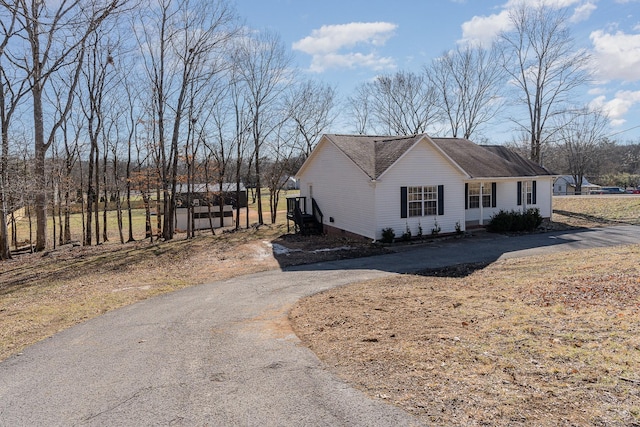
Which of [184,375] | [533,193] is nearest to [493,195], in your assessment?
[533,193]

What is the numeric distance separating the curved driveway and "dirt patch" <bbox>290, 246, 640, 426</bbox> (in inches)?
17.8

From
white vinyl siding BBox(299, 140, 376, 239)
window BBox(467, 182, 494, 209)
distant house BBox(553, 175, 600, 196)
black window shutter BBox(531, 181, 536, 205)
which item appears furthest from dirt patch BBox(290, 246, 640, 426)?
distant house BBox(553, 175, 600, 196)

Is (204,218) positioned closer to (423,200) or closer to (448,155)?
(423,200)

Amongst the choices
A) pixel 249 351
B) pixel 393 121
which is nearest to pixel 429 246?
pixel 249 351

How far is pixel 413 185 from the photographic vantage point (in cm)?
1802

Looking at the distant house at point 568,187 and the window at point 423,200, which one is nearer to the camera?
the window at point 423,200

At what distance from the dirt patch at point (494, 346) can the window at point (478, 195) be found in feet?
38.0

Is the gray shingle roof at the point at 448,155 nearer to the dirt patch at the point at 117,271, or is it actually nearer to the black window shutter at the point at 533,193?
the black window shutter at the point at 533,193

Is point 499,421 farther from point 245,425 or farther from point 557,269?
point 557,269

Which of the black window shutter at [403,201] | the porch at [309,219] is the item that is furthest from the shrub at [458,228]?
the porch at [309,219]

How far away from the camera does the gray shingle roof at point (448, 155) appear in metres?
18.1

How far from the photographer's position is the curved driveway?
4.20 meters

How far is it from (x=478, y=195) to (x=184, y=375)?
19199 millimetres

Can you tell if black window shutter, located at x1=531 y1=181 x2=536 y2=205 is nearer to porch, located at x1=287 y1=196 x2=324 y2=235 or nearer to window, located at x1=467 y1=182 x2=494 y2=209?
window, located at x1=467 y1=182 x2=494 y2=209
